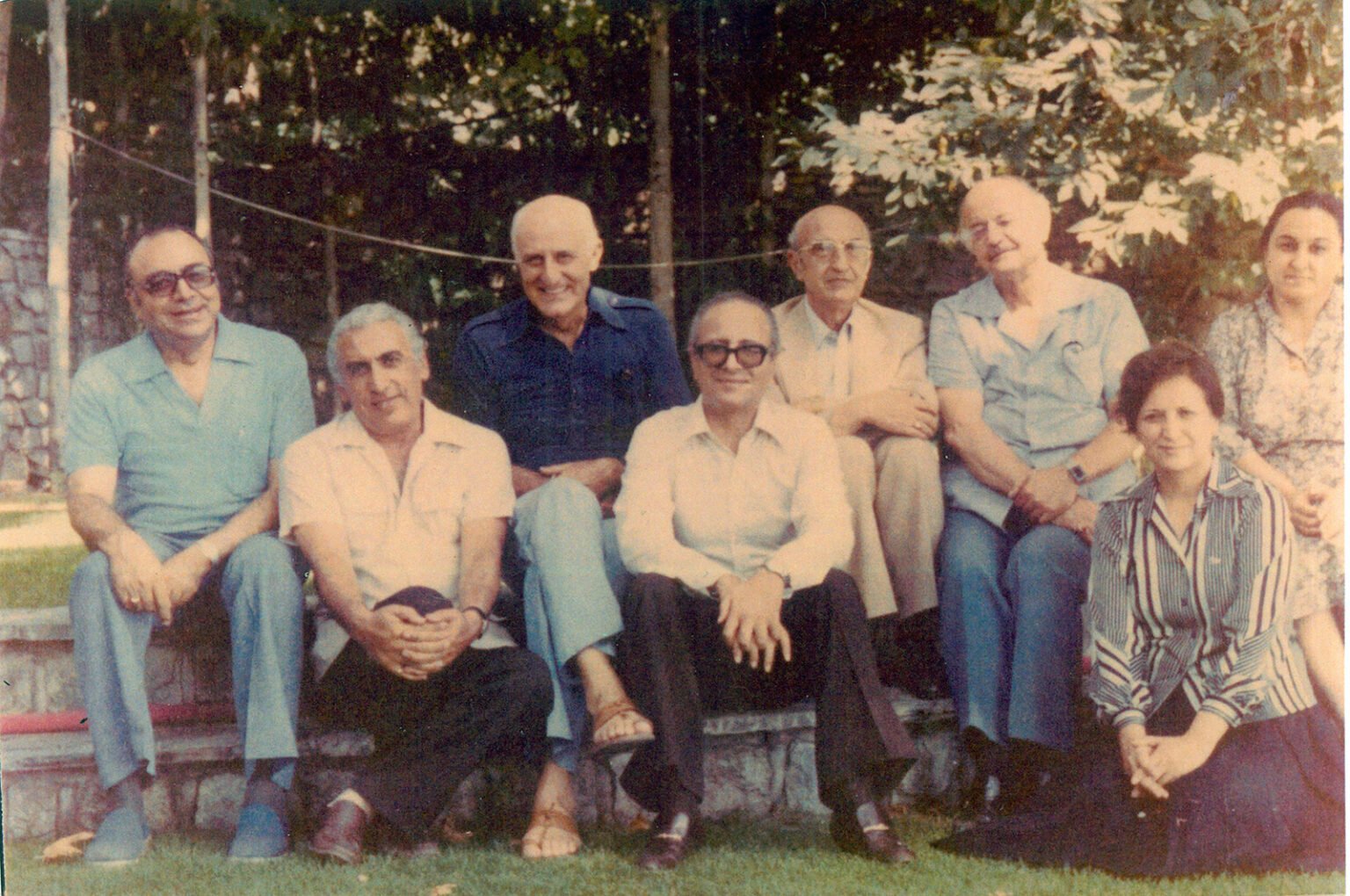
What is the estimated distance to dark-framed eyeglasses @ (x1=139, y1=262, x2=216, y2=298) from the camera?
368 cm

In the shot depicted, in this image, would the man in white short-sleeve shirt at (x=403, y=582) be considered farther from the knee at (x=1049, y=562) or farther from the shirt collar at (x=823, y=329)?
the knee at (x=1049, y=562)

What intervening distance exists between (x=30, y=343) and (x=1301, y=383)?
3605 millimetres

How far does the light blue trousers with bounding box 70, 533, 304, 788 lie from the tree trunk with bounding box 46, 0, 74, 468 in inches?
20.4

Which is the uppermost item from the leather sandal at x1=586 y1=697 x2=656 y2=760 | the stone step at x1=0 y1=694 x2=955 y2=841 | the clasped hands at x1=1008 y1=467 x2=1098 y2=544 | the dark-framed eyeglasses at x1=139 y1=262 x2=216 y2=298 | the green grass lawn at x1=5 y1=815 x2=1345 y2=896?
the dark-framed eyeglasses at x1=139 y1=262 x2=216 y2=298

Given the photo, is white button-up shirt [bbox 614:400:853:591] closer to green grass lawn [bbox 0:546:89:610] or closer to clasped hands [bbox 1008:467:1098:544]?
clasped hands [bbox 1008:467:1098:544]

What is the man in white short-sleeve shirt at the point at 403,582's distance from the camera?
3.28m

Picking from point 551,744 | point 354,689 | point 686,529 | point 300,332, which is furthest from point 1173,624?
point 300,332

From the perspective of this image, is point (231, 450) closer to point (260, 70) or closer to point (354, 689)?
point (354, 689)

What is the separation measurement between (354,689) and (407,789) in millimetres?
327

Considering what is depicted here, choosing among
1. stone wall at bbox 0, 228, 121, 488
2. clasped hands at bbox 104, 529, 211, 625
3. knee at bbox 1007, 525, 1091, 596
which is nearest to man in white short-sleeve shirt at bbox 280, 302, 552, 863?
clasped hands at bbox 104, 529, 211, 625

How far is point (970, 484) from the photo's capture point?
A: 3729 mm

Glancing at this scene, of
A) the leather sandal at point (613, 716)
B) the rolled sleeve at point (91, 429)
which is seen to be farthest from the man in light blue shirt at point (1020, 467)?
the rolled sleeve at point (91, 429)

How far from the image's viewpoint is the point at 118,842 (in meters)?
3.34

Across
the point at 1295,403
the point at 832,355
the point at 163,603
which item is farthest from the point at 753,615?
the point at 1295,403
